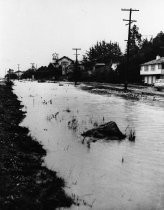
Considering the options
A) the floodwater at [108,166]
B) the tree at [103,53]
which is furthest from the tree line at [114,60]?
the floodwater at [108,166]

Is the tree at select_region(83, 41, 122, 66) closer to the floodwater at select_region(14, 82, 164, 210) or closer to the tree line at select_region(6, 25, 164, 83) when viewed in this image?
the tree line at select_region(6, 25, 164, 83)

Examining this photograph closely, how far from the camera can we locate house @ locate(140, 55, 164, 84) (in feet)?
227

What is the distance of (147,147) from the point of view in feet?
39.0

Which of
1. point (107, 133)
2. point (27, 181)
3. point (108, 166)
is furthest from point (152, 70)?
point (27, 181)

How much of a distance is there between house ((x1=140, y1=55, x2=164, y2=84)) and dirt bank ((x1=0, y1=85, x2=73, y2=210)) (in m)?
60.2

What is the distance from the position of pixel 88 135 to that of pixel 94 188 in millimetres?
6131

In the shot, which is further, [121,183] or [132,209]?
[121,183]

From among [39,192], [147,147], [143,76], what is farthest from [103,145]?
[143,76]

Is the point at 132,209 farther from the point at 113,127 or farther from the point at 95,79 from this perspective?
the point at 95,79

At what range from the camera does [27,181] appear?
25.7 feet

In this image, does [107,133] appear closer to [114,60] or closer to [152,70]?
[152,70]

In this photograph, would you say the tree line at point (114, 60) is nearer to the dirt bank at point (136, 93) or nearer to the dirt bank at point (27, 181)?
the dirt bank at point (136, 93)

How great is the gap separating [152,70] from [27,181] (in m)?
66.4

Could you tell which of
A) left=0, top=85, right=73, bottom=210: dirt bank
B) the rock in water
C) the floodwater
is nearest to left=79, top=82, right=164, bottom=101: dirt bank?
the floodwater
